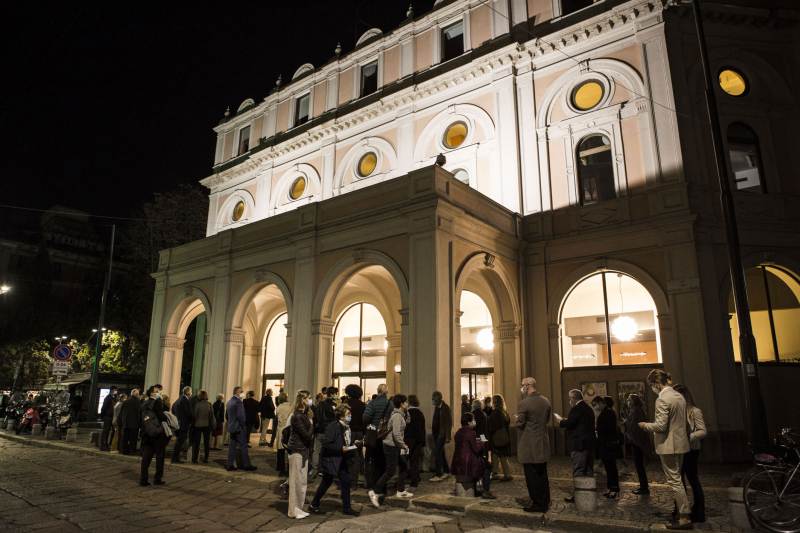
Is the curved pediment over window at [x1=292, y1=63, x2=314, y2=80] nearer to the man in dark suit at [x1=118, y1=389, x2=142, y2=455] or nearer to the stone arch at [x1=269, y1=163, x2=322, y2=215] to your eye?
the stone arch at [x1=269, y1=163, x2=322, y2=215]

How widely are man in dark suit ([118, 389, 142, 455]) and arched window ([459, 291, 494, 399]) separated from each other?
9.01 metres

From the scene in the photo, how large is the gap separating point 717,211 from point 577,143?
430cm

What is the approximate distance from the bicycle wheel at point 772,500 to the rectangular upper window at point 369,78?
62.9ft

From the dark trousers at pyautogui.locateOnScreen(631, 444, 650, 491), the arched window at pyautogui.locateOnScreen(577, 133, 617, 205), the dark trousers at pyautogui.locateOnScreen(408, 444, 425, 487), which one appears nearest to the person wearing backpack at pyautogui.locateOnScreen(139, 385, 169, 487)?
the dark trousers at pyautogui.locateOnScreen(408, 444, 425, 487)

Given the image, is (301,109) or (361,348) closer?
(361,348)

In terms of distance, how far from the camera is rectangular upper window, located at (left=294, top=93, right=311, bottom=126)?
24.5 m

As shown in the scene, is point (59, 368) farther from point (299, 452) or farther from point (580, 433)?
point (580, 433)

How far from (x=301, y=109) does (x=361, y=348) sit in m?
12.3

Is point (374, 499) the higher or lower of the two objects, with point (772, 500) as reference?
lower

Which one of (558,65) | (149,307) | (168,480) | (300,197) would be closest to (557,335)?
(558,65)

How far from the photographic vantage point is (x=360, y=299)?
18391 mm

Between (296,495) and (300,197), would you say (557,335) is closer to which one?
(296,495)

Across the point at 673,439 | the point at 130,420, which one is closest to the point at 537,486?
the point at 673,439

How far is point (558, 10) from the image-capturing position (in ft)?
57.7
